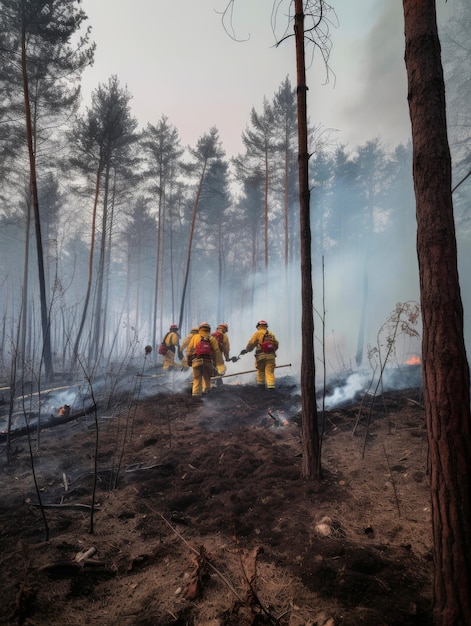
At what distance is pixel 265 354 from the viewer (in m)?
10.1

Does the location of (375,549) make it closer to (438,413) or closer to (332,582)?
(332,582)

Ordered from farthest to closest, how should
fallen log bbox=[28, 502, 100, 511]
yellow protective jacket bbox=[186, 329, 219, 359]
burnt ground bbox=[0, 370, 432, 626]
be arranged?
yellow protective jacket bbox=[186, 329, 219, 359], fallen log bbox=[28, 502, 100, 511], burnt ground bbox=[0, 370, 432, 626]

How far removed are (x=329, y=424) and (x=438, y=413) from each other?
5.52 m

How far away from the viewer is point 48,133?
45.4ft

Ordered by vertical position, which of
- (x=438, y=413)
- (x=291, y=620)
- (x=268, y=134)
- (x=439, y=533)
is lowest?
(x=291, y=620)

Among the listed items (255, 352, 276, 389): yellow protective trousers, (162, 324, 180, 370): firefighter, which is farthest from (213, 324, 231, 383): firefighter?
(162, 324, 180, 370): firefighter

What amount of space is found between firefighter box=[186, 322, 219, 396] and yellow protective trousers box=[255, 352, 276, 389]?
5.01ft

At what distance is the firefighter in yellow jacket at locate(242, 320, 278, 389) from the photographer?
9.94 m

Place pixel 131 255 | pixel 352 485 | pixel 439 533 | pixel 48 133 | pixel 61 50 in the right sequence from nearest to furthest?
1. pixel 439 533
2. pixel 352 485
3. pixel 61 50
4. pixel 48 133
5. pixel 131 255

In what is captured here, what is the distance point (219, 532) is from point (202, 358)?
6.24 meters

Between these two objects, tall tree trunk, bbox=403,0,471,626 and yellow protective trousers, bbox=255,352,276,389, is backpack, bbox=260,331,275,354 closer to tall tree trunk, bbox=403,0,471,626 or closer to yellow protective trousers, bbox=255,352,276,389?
yellow protective trousers, bbox=255,352,276,389

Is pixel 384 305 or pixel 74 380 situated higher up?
pixel 384 305

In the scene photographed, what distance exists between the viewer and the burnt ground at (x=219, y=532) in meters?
2.49

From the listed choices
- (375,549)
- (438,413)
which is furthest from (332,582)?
(438,413)
